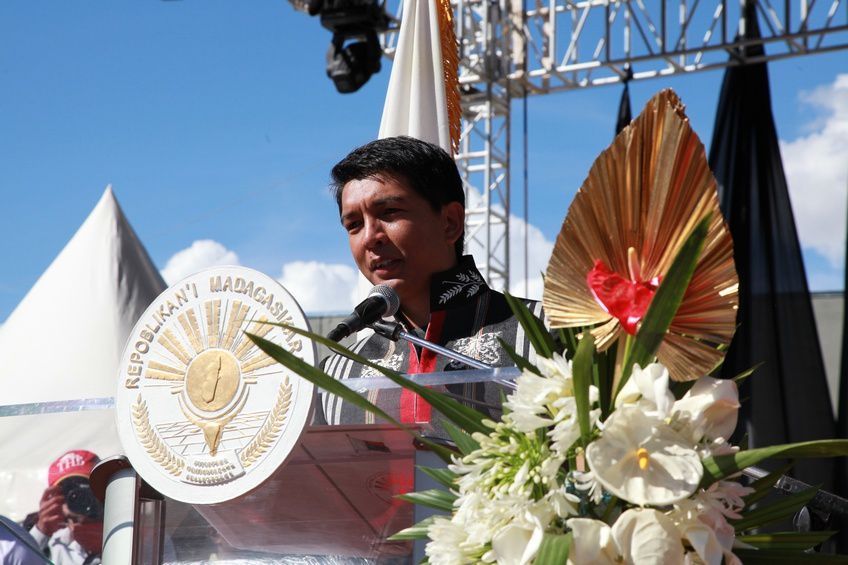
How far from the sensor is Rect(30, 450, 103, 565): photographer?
1.88m

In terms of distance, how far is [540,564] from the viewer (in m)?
0.95

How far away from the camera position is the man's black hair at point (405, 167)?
6.98 ft

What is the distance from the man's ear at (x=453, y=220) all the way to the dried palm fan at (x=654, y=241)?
3.72ft

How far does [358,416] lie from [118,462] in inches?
16.5

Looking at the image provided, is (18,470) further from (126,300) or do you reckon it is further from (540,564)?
(540,564)

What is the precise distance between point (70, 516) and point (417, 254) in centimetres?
103

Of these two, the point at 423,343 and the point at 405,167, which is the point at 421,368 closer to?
the point at 405,167

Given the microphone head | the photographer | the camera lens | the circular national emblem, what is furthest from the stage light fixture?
the circular national emblem

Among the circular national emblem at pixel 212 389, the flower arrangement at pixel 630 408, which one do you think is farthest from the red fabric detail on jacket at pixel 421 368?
the flower arrangement at pixel 630 408

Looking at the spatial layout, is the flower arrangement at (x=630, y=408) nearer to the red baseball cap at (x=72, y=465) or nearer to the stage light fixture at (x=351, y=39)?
the red baseball cap at (x=72, y=465)

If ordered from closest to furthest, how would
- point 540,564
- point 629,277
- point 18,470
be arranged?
1. point 540,564
2. point 629,277
3. point 18,470

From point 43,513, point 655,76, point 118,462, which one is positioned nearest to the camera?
point 118,462

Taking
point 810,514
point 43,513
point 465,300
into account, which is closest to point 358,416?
point 465,300

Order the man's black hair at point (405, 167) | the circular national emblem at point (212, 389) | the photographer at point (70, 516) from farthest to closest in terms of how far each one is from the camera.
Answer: the man's black hair at point (405, 167)
the photographer at point (70, 516)
the circular national emblem at point (212, 389)
